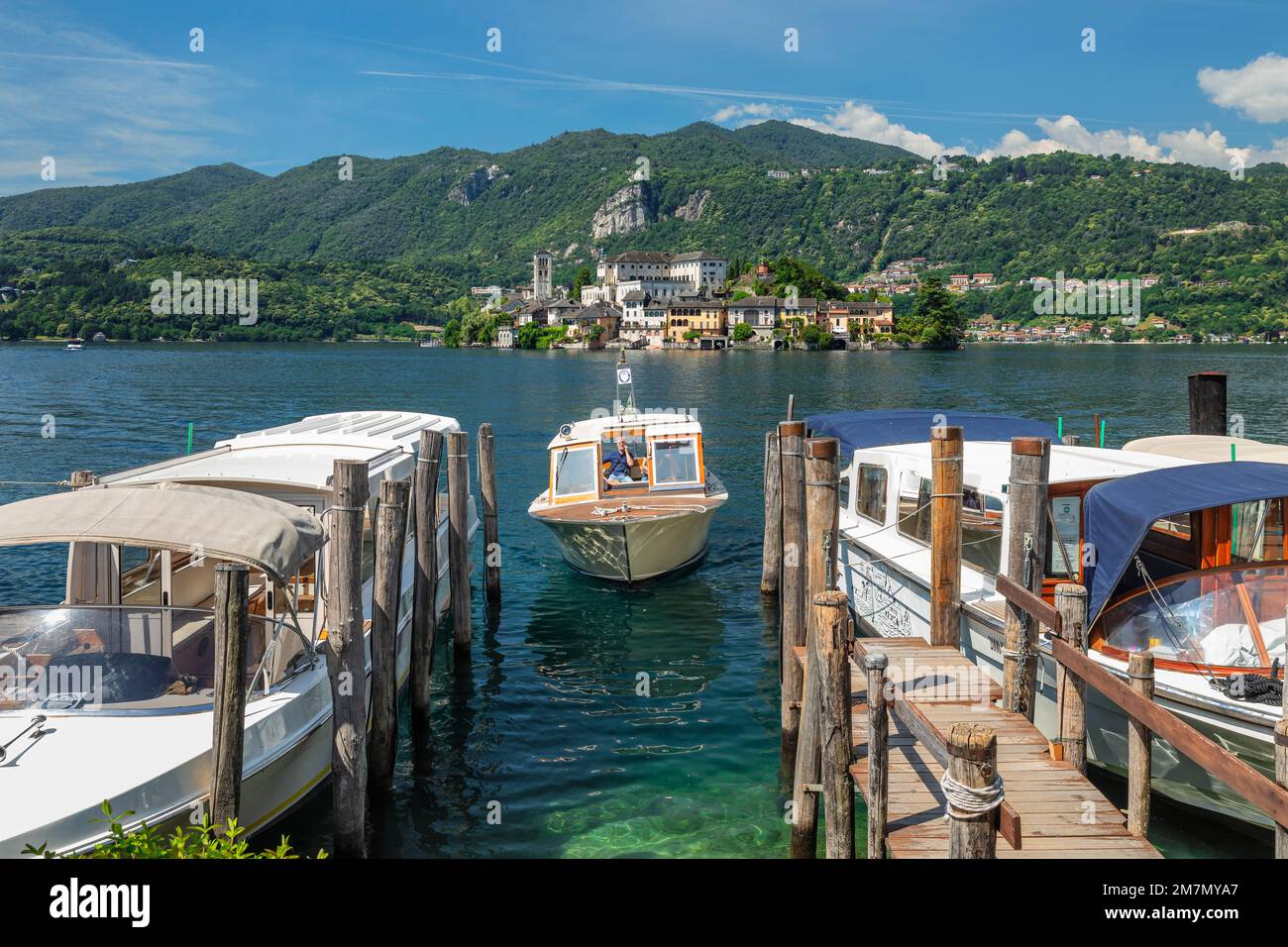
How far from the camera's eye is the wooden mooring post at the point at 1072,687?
8.59 meters

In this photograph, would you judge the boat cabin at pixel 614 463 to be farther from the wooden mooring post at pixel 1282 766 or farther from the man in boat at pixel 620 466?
the wooden mooring post at pixel 1282 766

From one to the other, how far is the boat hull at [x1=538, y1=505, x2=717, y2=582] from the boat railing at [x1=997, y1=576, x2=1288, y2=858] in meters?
9.02

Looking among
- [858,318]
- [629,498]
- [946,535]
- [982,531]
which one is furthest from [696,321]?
[946,535]

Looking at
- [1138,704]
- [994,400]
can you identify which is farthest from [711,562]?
[994,400]

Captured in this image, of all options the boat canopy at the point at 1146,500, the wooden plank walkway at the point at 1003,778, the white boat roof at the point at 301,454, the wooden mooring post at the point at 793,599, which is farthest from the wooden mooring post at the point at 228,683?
→ the boat canopy at the point at 1146,500

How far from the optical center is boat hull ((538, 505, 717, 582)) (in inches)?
727

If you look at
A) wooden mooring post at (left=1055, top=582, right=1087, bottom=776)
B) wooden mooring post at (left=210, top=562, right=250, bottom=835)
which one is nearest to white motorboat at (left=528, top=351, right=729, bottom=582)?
wooden mooring post at (left=1055, top=582, right=1087, bottom=776)

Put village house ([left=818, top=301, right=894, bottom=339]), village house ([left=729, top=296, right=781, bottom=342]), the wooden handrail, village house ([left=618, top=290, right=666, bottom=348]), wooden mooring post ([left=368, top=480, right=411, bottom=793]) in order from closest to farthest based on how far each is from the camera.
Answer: the wooden handrail, wooden mooring post ([left=368, top=480, right=411, bottom=793]), village house ([left=818, top=301, right=894, bottom=339]), village house ([left=729, top=296, right=781, bottom=342]), village house ([left=618, top=290, right=666, bottom=348])

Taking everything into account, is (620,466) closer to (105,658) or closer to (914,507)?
(914,507)

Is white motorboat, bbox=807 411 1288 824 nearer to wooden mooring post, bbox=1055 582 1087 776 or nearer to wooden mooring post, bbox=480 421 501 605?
wooden mooring post, bbox=1055 582 1087 776

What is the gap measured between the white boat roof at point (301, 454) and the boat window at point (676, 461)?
4.11m

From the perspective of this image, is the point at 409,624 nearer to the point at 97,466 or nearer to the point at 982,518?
the point at 982,518

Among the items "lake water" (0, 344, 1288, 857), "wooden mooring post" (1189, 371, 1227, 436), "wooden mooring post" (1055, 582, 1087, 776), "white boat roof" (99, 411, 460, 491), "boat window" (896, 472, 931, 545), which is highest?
"wooden mooring post" (1189, 371, 1227, 436)
